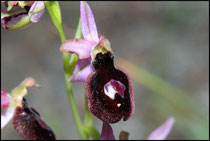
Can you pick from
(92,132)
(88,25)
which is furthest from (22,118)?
(88,25)

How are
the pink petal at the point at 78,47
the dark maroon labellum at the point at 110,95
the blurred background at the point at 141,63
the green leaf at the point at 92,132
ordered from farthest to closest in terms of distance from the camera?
the blurred background at the point at 141,63
the green leaf at the point at 92,132
the pink petal at the point at 78,47
the dark maroon labellum at the point at 110,95

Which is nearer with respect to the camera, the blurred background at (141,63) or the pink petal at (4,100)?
the pink petal at (4,100)

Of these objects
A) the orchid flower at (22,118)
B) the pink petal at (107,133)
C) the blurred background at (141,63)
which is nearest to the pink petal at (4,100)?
the orchid flower at (22,118)

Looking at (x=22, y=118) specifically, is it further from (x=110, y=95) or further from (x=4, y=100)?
(x=110, y=95)

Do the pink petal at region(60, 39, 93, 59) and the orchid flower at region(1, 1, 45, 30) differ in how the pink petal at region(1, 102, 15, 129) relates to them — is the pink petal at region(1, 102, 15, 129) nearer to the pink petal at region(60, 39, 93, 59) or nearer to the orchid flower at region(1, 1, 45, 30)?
the orchid flower at region(1, 1, 45, 30)

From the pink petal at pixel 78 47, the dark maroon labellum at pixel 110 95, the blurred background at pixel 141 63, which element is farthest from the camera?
the blurred background at pixel 141 63

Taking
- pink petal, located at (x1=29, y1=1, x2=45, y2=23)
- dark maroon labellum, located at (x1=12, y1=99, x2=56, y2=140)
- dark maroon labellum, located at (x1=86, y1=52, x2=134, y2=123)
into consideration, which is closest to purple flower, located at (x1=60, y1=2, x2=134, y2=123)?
dark maroon labellum, located at (x1=86, y1=52, x2=134, y2=123)

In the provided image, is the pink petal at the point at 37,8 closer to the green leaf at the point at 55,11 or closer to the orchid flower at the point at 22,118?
the green leaf at the point at 55,11

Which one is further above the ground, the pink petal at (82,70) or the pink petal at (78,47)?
the pink petal at (78,47)
